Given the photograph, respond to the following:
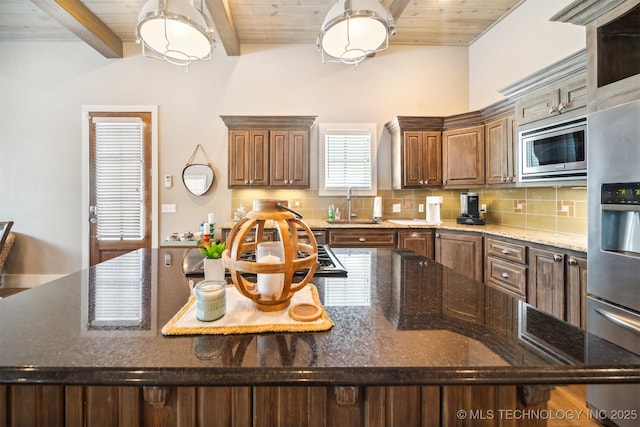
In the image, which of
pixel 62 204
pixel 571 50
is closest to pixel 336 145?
pixel 571 50

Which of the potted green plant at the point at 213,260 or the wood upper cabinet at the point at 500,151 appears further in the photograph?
the wood upper cabinet at the point at 500,151

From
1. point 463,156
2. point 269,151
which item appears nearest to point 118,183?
point 269,151

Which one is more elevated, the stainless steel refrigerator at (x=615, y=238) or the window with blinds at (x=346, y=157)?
the window with blinds at (x=346, y=157)

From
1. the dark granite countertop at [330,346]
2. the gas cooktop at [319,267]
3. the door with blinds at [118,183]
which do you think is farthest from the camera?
the door with blinds at [118,183]

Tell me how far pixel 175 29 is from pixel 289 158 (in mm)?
2079

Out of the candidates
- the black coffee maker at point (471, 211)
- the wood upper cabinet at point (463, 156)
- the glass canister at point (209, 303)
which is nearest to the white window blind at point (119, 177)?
the glass canister at point (209, 303)

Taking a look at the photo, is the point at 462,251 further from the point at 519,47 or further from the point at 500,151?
the point at 519,47

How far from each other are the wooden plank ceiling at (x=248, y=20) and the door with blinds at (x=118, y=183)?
0.99m

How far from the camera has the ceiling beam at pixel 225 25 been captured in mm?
2934

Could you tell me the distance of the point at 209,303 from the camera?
81cm

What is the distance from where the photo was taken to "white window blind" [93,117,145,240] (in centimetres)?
396

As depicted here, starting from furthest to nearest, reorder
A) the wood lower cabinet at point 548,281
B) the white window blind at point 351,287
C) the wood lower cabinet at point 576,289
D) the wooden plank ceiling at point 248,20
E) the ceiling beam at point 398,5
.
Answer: the wooden plank ceiling at point 248,20 < the ceiling beam at point 398,5 < the wood lower cabinet at point 548,281 < the wood lower cabinet at point 576,289 < the white window blind at point 351,287

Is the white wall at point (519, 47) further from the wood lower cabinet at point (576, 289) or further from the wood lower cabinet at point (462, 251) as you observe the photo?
the wood lower cabinet at point (576, 289)

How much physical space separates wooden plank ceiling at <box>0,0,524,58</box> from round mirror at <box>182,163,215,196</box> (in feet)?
5.31
